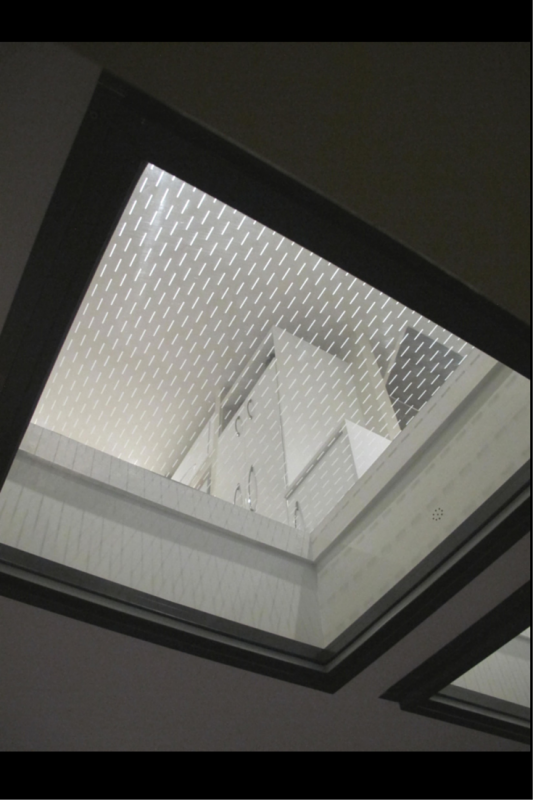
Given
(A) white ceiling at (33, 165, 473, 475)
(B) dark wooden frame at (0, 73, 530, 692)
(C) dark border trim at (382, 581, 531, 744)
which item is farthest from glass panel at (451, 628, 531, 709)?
(A) white ceiling at (33, 165, 473, 475)

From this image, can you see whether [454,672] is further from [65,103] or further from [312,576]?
[65,103]

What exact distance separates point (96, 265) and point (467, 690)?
4.63ft

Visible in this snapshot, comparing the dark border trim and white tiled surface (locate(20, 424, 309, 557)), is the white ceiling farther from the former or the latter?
the dark border trim

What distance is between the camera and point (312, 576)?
1695 millimetres

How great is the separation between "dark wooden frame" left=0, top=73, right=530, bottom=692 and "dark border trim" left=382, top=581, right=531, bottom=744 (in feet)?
0.51

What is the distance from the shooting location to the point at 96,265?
3.43ft

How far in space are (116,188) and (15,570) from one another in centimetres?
81

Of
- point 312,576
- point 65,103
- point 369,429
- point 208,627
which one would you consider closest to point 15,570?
point 208,627

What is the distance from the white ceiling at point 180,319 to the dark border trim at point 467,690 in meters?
0.62

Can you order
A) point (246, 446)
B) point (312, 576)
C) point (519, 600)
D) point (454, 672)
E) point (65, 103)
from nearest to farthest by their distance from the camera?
point (65, 103) < point (519, 600) < point (454, 672) < point (312, 576) < point (246, 446)

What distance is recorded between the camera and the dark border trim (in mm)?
1420

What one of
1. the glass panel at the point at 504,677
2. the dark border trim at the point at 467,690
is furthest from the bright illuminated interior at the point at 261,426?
the glass panel at the point at 504,677

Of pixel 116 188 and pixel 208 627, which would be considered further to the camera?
pixel 208 627

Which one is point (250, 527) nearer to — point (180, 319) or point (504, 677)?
point (180, 319)
